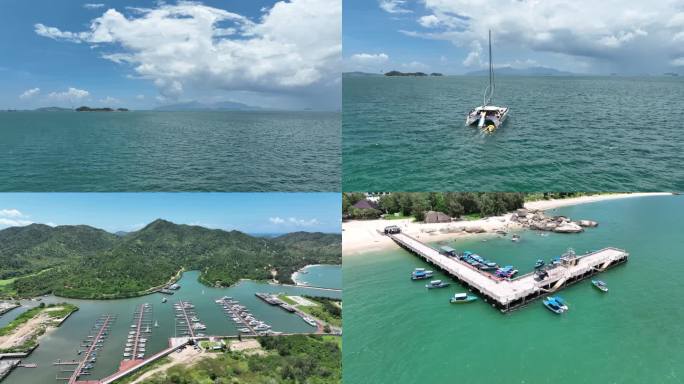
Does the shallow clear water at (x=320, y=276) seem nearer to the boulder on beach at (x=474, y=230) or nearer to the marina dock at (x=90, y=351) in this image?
the boulder on beach at (x=474, y=230)

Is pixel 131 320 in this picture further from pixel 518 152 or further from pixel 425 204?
pixel 518 152

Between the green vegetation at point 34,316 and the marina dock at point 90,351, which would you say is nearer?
the marina dock at point 90,351

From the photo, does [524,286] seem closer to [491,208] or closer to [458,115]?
[491,208]

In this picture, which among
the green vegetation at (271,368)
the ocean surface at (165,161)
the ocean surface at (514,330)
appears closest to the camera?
the ocean surface at (514,330)

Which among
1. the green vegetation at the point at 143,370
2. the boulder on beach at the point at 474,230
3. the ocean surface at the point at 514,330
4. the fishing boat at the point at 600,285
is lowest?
the green vegetation at the point at 143,370

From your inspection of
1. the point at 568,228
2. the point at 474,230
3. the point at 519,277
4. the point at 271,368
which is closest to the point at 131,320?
the point at 271,368

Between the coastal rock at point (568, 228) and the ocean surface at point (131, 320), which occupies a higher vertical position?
the coastal rock at point (568, 228)

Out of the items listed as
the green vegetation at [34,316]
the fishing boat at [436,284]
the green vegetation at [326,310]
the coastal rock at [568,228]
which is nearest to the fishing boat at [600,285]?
the fishing boat at [436,284]
